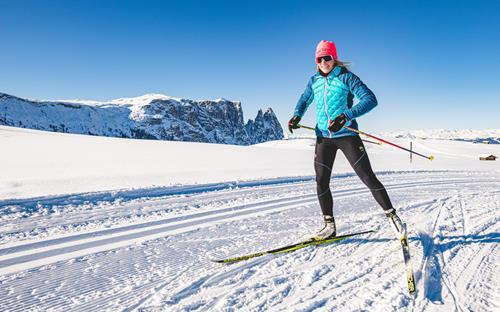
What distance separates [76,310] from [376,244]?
9.47 ft

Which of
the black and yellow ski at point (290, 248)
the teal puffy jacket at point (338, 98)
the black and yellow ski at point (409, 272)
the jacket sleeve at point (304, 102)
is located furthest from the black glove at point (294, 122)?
the black and yellow ski at point (409, 272)

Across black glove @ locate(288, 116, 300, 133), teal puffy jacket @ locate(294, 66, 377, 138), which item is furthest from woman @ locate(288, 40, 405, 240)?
black glove @ locate(288, 116, 300, 133)

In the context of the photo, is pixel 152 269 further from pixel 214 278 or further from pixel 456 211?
pixel 456 211

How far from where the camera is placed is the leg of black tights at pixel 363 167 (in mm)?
3255

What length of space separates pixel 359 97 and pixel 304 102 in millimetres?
881

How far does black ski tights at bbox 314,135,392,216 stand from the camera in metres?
3.28

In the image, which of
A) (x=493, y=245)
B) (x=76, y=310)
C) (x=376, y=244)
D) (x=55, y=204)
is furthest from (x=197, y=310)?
(x=55, y=204)

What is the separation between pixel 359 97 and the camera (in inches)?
128

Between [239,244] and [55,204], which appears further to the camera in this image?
[55,204]

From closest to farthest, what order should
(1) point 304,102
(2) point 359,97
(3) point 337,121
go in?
(3) point 337,121 < (2) point 359,97 < (1) point 304,102

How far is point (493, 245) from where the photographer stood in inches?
131

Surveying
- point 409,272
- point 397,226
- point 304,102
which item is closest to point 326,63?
point 304,102

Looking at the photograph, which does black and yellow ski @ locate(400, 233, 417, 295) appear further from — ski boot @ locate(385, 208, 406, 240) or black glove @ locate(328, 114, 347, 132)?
black glove @ locate(328, 114, 347, 132)

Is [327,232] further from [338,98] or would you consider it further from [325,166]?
[338,98]
